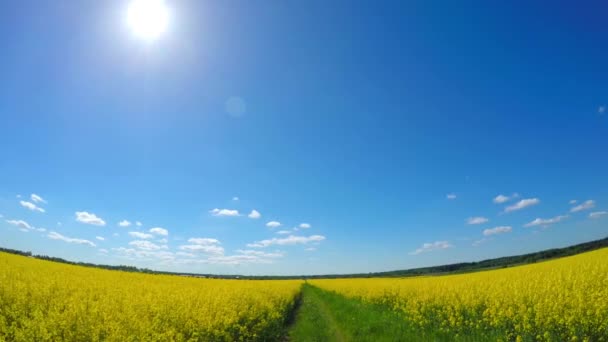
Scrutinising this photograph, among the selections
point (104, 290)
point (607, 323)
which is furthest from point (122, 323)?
point (607, 323)

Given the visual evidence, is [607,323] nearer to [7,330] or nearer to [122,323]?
[122,323]

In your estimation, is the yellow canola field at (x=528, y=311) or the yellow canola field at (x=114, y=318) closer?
the yellow canola field at (x=114, y=318)

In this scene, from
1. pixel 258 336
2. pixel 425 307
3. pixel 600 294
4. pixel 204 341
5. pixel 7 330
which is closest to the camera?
pixel 7 330

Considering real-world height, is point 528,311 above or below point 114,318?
below

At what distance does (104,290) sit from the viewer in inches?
451

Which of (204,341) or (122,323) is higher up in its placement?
(122,323)

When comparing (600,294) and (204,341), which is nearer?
(204,341)

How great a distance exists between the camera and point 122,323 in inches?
264

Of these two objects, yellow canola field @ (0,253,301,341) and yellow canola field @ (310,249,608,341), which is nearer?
yellow canola field @ (0,253,301,341)

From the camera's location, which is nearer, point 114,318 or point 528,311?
point 114,318

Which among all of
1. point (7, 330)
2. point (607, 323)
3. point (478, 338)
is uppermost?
point (7, 330)

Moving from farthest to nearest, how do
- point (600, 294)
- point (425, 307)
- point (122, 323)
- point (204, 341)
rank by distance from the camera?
1. point (425, 307)
2. point (600, 294)
3. point (204, 341)
4. point (122, 323)

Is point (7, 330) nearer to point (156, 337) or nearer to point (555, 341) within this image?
point (156, 337)

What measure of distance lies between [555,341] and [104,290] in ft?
44.2
